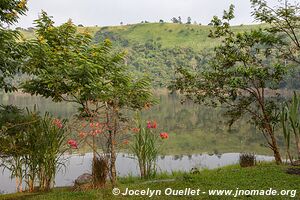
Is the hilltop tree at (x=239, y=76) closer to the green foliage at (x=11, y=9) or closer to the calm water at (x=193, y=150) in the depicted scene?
the calm water at (x=193, y=150)

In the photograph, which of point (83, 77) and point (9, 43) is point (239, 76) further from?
point (9, 43)

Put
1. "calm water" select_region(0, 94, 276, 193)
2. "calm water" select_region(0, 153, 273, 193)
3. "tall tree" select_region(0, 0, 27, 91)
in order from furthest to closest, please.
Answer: "calm water" select_region(0, 94, 276, 193)
"calm water" select_region(0, 153, 273, 193)
"tall tree" select_region(0, 0, 27, 91)

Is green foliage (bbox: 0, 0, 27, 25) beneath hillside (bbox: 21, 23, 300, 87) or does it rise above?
beneath

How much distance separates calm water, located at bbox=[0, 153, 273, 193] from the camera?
15.9 metres

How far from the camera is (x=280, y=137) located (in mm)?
31250

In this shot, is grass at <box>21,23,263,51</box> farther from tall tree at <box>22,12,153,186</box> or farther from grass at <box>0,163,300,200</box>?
grass at <box>0,163,300,200</box>

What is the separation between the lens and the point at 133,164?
65.3 ft

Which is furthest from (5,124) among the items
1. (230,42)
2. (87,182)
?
(230,42)

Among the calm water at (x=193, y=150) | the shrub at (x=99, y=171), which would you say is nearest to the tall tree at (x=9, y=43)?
the shrub at (x=99, y=171)

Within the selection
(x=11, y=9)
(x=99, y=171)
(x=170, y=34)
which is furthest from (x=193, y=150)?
(x=170, y=34)

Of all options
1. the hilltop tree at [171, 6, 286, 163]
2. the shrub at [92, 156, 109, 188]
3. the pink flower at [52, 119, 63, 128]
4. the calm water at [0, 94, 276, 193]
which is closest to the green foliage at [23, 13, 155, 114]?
the pink flower at [52, 119, 63, 128]

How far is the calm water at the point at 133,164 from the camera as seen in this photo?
1587cm

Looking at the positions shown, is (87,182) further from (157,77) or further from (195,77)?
(157,77)

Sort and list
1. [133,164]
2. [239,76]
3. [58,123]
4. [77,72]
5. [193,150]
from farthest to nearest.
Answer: [193,150] < [133,164] < [239,76] < [58,123] < [77,72]
